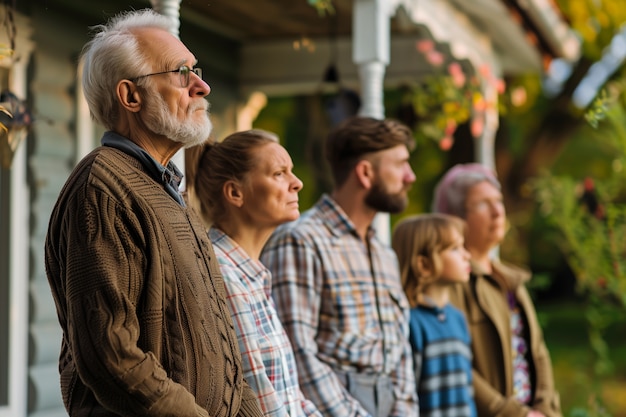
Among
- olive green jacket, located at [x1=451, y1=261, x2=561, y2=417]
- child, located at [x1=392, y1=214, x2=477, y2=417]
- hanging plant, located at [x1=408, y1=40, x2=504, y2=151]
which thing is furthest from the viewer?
hanging plant, located at [x1=408, y1=40, x2=504, y2=151]

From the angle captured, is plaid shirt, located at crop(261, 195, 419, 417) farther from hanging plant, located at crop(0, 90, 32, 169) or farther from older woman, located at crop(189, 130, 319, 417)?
hanging plant, located at crop(0, 90, 32, 169)

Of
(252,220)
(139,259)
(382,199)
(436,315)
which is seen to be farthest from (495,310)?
(139,259)

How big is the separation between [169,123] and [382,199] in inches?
60.1

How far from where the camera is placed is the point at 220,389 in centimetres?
209

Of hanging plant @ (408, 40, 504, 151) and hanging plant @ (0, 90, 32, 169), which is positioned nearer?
hanging plant @ (0, 90, 32, 169)

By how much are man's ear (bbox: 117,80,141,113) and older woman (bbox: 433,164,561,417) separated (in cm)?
247

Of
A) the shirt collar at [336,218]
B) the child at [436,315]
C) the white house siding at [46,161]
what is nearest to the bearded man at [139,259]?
the shirt collar at [336,218]

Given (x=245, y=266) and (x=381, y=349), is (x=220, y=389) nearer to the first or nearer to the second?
(x=245, y=266)

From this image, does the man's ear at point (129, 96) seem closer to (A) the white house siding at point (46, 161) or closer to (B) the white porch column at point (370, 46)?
(A) the white house siding at point (46, 161)

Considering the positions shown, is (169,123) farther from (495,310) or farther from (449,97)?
(449,97)

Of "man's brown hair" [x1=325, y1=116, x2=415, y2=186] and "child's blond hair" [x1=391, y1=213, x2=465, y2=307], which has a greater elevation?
"man's brown hair" [x1=325, y1=116, x2=415, y2=186]

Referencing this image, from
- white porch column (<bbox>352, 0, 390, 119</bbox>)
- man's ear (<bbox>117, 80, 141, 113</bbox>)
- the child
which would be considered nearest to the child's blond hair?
the child

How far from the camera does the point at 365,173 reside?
11.7 ft

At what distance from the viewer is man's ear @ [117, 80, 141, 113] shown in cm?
210
